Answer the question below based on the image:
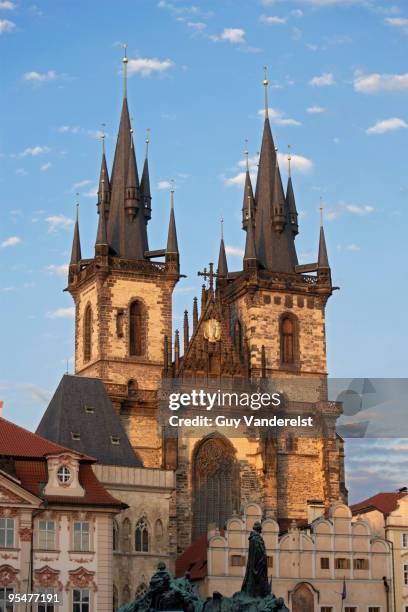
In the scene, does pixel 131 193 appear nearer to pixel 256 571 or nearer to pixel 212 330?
pixel 212 330

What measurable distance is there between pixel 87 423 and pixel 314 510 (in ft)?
43.8

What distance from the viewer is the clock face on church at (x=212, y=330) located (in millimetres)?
79188

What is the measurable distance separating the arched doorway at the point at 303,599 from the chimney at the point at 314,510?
22.1 ft

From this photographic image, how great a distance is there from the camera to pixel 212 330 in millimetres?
79375

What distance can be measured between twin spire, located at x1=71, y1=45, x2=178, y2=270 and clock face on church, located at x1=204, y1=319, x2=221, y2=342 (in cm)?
561

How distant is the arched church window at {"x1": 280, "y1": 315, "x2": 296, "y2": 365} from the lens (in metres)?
81.5

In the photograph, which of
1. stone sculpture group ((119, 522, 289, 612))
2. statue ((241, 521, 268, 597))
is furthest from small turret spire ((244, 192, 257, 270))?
statue ((241, 521, 268, 597))

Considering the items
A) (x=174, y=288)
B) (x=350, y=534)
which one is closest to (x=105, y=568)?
(x=350, y=534)

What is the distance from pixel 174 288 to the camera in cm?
8169

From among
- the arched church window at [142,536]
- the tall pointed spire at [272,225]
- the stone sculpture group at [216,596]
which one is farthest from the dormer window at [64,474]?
the tall pointed spire at [272,225]

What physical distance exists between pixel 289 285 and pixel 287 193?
7120mm

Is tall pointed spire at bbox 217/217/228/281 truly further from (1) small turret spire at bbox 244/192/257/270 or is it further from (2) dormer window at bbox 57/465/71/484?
(2) dormer window at bbox 57/465/71/484

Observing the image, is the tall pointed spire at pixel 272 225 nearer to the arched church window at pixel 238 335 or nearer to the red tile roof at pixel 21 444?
the arched church window at pixel 238 335

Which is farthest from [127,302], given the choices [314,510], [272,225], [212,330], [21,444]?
[21,444]
